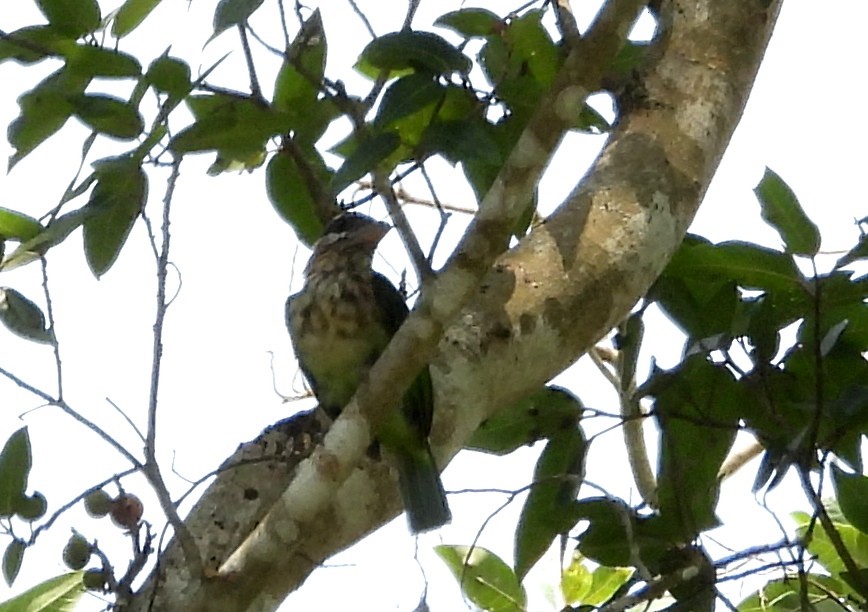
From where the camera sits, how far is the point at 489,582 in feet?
8.35

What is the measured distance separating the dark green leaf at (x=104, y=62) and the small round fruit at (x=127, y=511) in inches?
25.0

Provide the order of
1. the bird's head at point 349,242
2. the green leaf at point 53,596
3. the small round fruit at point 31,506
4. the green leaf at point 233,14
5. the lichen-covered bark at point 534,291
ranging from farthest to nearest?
the bird's head at point 349,242
the green leaf at point 53,596
the small round fruit at point 31,506
the lichen-covered bark at point 534,291
the green leaf at point 233,14

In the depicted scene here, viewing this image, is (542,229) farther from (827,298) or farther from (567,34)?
(827,298)

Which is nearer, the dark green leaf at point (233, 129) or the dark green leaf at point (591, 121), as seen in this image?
the dark green leaf at point (233, 129)

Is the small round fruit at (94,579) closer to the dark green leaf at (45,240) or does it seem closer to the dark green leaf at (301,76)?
the dark green leaf at (45,240)

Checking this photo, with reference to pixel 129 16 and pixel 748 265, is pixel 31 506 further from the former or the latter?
pixel 748 265

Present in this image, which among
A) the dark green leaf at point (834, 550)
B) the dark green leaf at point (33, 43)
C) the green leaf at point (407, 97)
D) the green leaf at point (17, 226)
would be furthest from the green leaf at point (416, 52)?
the dark green leaf at point (834, 550)

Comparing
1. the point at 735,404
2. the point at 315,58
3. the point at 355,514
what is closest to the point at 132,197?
the point at 315,58

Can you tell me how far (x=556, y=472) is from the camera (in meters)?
2.56

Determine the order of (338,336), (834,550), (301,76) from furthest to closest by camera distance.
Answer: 1. (338,336)
2. (834,550)
3. (301,76)

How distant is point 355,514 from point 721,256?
720 millimetres

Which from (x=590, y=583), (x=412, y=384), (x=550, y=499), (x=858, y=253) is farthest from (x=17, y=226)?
(x=590, y=583)

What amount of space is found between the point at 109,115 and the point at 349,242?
0.76 meters

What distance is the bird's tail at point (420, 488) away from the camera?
7.50ft
